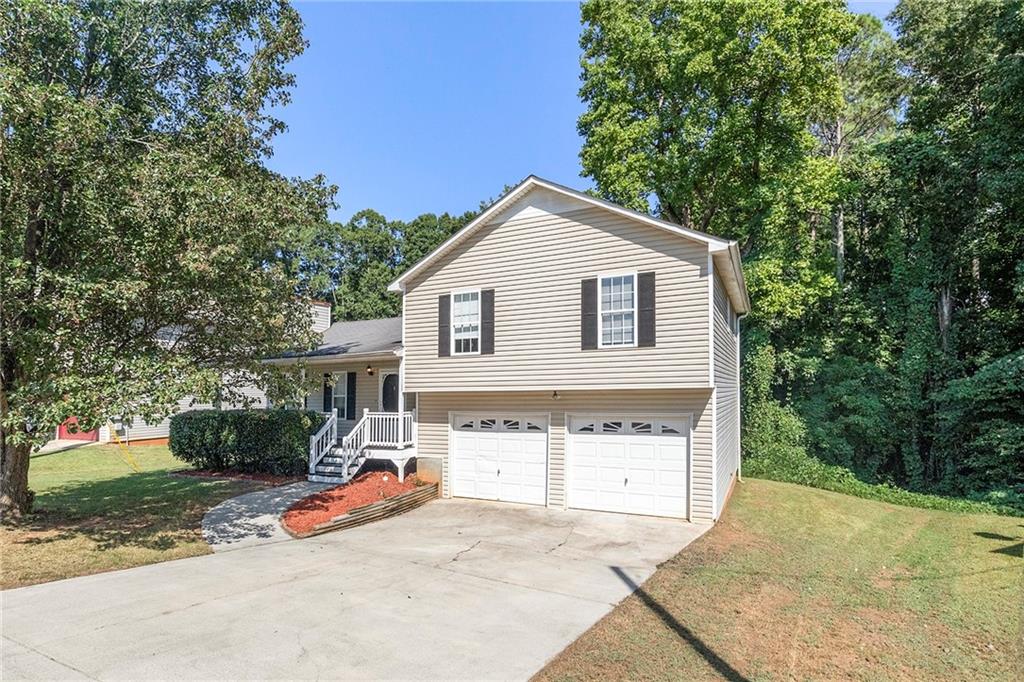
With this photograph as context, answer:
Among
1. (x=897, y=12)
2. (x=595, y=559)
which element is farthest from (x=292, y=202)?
(x=897, y=12)

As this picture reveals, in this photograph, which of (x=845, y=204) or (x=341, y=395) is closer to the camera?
(x=341, y=395)

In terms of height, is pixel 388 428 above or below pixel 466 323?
below

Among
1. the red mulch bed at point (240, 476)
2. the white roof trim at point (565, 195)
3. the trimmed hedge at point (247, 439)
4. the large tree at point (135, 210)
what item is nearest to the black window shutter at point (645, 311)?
the white roof trim at point (565, 195)

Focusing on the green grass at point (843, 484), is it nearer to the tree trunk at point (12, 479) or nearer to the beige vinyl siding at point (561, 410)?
the beige vinyl siding at point (561, 410)

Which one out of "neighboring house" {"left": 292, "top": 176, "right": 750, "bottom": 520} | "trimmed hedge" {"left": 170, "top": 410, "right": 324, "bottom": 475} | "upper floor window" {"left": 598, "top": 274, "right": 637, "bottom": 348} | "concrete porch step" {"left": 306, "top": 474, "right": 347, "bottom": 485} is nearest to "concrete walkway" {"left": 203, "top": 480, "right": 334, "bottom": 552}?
"concrete porch step" {"left": 306, "top": 474, "right": 347, "bottom": 485}

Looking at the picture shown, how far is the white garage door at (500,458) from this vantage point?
12.4 m

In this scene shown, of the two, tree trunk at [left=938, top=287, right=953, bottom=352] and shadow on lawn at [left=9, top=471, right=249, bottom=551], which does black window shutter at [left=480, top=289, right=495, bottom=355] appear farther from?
tree trunk at [left=938, top=287, right=953, bottom=352]

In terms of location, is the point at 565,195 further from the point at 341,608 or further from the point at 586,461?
the point at 341,608

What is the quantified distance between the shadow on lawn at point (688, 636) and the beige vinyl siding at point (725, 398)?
4.32 meters

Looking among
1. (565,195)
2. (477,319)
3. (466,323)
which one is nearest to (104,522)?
(466,323)

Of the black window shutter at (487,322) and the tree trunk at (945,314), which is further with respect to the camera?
the tree trunk at (945,314)

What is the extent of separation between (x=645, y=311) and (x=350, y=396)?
978 cm

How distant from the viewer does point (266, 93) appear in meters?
11.4

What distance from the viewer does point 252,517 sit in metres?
10.9
